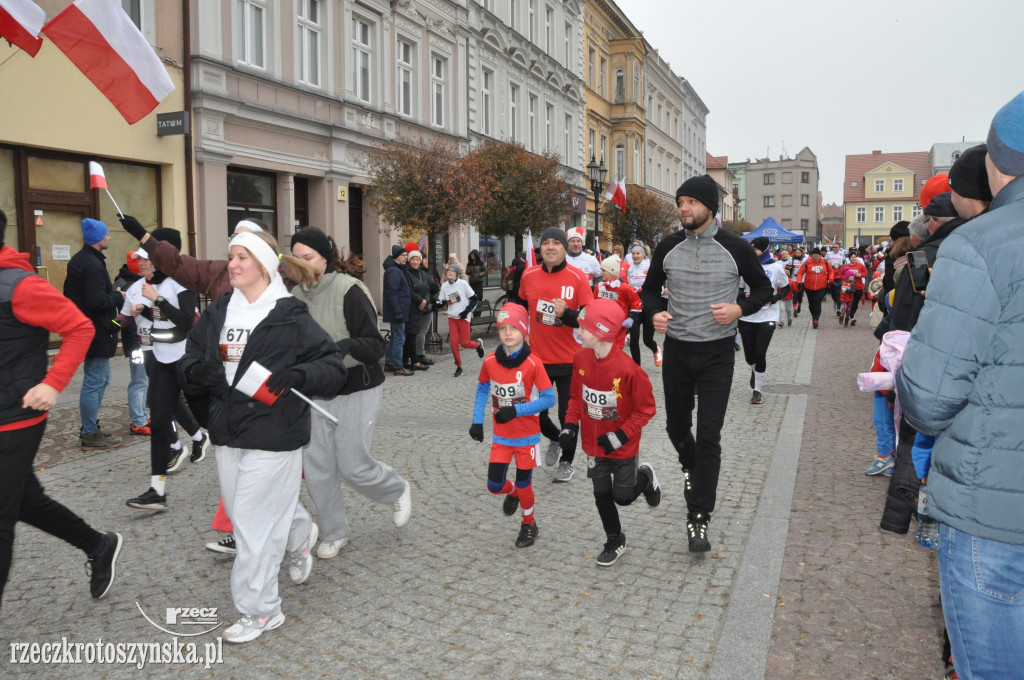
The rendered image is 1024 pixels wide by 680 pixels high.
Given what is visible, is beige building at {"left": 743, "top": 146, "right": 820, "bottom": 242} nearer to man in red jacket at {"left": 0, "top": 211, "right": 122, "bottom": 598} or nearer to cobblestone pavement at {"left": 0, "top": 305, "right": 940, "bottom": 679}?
cobblestone pavement at {"left": 0, "top": 305, "right": 940, "bottom": 679}

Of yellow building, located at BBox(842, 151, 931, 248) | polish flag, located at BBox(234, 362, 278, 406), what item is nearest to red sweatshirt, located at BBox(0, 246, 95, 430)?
polish flag, located at BBox(234, 362, 278, 406)

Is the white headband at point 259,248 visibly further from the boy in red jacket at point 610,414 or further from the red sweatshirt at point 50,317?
the boy in red jacket at point 610,414

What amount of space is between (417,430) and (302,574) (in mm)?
4003

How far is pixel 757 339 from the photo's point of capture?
9633 mm

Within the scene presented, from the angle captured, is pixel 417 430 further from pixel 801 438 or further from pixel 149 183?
pixel 149 183

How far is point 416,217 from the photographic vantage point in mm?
16375

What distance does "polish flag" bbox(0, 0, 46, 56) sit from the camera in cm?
646

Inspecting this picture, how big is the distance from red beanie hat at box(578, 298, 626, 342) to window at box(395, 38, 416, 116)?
1958 cm

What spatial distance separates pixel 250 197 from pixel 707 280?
15.1 meters

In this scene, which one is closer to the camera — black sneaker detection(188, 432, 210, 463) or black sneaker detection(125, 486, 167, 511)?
black sneaker detection(125, 486, 167, 511)

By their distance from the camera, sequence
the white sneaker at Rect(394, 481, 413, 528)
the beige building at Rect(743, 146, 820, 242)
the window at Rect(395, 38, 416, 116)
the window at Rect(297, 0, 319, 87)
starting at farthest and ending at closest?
the beige building at Rect(743, 146, 820, 242) → the window at Rect(395, 38, 416, 116) → the window at Rect(297, 0, 319, 87) → the white sneaker at Rect(394, 481, 413, 528)

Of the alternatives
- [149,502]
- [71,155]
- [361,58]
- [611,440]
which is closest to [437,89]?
[361,58]

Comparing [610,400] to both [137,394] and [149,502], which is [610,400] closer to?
[149,502]

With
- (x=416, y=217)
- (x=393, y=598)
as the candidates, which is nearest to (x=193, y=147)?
(x=416, y=217)
